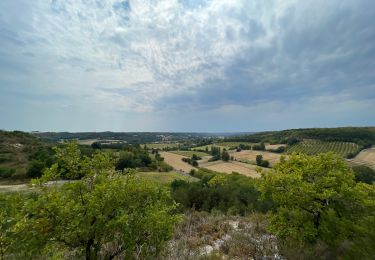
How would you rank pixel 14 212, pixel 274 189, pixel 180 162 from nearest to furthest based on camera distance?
pixel 14 212, pixel 274 189, pixel 180 162

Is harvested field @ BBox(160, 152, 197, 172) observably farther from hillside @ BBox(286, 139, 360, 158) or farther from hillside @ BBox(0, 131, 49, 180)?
hillside @ BBox(0, 131, 49, 180)

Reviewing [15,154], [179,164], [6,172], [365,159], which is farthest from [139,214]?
[15,154]

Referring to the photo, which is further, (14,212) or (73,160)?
(73,160)

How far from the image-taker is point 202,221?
1753 centimetres

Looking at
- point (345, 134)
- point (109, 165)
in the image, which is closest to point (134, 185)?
point (109, 165)

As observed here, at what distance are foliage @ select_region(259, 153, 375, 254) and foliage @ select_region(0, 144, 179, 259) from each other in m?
6.52

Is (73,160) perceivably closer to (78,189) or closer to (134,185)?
(78,189)

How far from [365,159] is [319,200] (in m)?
71.8

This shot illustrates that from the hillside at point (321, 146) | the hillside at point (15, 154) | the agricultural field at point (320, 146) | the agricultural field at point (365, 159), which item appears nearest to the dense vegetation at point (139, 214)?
the agricultural field at point (365, 159)

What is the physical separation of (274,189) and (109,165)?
8.38m

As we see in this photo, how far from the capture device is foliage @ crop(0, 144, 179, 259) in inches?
208

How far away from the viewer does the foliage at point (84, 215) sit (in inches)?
208

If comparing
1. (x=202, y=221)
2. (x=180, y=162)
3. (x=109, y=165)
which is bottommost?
(x=180, y=162)

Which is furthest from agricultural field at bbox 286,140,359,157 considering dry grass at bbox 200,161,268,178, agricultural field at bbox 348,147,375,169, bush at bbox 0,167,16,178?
bush at bbox 0,167,16,178
